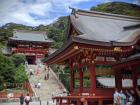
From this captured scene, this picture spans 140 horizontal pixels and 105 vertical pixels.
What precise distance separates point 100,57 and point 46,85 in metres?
17.6

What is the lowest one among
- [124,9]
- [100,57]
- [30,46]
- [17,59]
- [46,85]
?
[46,85]

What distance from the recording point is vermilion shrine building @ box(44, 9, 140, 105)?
13002 mm

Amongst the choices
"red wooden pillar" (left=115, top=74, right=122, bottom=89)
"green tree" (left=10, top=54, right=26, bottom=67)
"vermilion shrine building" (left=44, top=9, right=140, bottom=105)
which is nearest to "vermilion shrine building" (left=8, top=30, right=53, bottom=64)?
"green tree" (left=10, top=54, right=26, bottom=67)

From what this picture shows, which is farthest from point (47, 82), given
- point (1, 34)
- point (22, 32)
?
point (1, 34)

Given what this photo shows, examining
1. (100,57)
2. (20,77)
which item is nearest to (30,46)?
(20,77)

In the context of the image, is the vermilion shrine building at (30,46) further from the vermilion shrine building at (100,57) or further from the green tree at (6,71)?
the vermilion shrine building at (100,57)

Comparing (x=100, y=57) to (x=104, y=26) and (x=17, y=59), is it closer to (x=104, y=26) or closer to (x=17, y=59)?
(x=104, y=26)

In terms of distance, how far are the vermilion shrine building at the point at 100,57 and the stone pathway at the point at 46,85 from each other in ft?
37.2

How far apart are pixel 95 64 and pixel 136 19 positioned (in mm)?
5817

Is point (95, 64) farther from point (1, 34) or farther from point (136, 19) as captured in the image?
point (1, 34)

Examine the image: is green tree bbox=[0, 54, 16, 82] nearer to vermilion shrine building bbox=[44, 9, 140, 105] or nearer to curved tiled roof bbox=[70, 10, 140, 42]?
vermilion shrine building bbox=[44, 9, 140, 105]

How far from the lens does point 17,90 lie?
2922cm

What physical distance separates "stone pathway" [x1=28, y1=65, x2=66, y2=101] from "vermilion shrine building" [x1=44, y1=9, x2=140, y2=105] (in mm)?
11348

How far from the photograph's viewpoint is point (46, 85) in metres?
31.2
